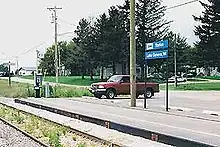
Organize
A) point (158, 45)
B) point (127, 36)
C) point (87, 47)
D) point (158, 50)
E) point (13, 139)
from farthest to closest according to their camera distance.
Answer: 1. point (87, 47)
2. point (127, 36)
3. point (158, 50)
4. point (158, 45)
5. point (13, 139)

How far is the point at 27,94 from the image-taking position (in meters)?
45.6

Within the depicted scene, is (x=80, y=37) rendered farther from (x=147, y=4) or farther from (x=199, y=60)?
(x=199, y=60)

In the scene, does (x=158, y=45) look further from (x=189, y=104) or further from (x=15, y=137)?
(x=15, y=137)

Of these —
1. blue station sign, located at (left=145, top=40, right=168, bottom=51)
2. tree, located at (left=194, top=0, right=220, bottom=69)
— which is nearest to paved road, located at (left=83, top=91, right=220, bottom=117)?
blue station sign, located at (left=145, top=40, right=168, bottom=51)

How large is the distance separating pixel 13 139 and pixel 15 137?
56 cm

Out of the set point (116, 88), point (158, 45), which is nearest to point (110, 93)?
point (116, 88)

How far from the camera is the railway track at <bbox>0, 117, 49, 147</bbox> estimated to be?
14.5 metres

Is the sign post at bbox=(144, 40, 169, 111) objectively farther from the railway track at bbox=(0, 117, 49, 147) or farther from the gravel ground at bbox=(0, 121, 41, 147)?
the gravel ground at bbox=(0, 121, 41, 147)

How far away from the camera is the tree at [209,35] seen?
235 feet

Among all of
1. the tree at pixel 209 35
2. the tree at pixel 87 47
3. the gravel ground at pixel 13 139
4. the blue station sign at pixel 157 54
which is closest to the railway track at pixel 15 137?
the gravel ground at pixel 13 139

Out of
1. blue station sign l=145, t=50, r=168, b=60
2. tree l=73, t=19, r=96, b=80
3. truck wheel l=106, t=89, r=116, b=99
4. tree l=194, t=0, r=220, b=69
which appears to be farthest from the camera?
tree l=73, t=19, r=96, b=80

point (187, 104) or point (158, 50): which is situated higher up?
point (158, 50)

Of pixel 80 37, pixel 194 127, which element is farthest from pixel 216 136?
pixel 80 37

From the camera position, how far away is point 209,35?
7325 cm
